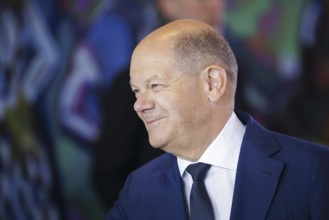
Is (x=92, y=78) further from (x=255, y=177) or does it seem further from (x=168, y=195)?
(x=255, y=177)

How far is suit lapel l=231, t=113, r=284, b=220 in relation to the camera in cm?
169

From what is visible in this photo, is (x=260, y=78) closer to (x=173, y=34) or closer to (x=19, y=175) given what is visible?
(x=19, y=175)

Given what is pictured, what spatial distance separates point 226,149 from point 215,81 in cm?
17

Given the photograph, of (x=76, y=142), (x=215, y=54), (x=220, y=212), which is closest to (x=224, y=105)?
(x=215, y=54)

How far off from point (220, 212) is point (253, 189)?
0.10m

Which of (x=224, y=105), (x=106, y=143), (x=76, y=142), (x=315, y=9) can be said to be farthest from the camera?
→ (x=76, y=142)

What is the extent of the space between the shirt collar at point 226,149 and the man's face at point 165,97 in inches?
2.3

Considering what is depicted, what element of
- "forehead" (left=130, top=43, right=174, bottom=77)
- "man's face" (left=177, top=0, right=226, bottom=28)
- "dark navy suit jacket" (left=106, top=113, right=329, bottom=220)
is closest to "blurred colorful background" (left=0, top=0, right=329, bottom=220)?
"man's face" (left=177, top=0, right=226, bottom=28)

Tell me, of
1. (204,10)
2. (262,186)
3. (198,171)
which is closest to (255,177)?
(262,186)

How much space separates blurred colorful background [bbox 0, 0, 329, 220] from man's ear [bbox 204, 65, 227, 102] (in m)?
1.65

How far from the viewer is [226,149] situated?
180cm

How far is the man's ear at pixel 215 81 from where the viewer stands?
5.92 ft

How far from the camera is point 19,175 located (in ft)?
13.8

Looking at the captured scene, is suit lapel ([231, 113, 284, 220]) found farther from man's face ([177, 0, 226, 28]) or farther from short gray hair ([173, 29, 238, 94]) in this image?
man's face ([177, 0, 226, 28])
